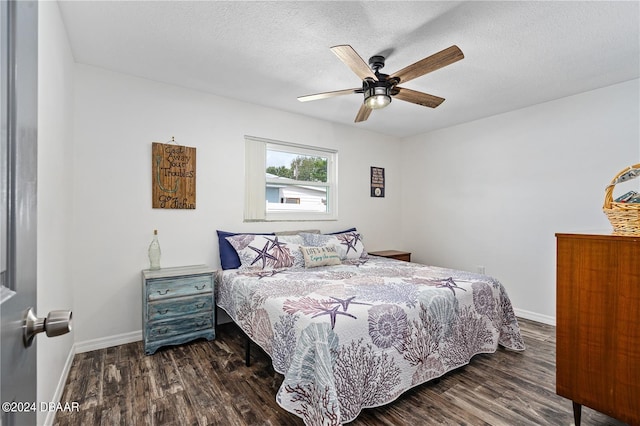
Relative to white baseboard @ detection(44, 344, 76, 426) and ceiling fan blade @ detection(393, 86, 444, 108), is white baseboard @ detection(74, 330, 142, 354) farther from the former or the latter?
ceiling fan blade @ detection(393, 86, 444, 108)

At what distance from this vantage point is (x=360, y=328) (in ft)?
5.65

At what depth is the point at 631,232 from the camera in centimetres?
148

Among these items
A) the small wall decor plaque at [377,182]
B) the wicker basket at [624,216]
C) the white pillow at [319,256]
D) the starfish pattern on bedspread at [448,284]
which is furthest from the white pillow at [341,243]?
the wicker basket at [624,216]

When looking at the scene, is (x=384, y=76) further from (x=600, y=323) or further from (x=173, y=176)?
(x=173, y=176)

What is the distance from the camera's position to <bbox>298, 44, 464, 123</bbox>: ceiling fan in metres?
1.89

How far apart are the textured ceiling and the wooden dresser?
1506 millimetres

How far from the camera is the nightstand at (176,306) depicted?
2.55m

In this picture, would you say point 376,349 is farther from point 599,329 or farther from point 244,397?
point 599,329

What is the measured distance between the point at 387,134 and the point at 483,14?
9.67 feet

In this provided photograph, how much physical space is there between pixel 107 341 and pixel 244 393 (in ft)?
5.19

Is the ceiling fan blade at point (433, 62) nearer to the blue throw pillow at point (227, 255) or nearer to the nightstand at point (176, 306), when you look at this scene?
the blue throw pillow at point (227, 255)

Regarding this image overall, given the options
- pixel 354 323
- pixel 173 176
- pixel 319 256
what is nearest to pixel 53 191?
pixel 173 176

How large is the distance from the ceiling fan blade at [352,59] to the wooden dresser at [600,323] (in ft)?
5.33

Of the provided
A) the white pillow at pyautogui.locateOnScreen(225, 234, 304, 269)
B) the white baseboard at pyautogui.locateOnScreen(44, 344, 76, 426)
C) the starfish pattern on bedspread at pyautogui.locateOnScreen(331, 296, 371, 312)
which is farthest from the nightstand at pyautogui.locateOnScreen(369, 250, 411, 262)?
the white baseboard at pyautogui.locateOnScreen(44, 344, 76, 426)
